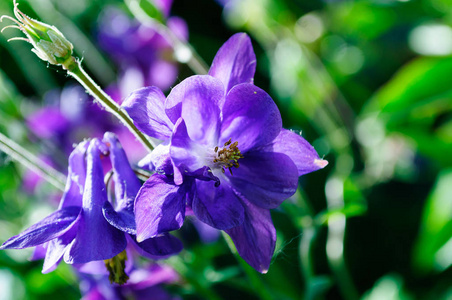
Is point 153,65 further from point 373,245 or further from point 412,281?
point 412,281

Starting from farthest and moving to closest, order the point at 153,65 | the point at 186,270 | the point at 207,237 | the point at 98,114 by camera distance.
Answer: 1. the point at 153,65
2. the point at 98,114
3. the point at 207,237
4. the point at 186,270

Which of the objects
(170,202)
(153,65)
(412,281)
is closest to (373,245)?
(412,281)

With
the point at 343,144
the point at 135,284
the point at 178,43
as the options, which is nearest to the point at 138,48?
the point at 178,43

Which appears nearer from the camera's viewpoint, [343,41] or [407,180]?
[407,180]

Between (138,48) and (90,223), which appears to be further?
(138,48)

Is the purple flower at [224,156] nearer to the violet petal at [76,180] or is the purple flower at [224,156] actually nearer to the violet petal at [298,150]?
the violet petal at [298,150]

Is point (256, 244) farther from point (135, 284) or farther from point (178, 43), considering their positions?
point (178, 43)

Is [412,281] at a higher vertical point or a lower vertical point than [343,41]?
lower
